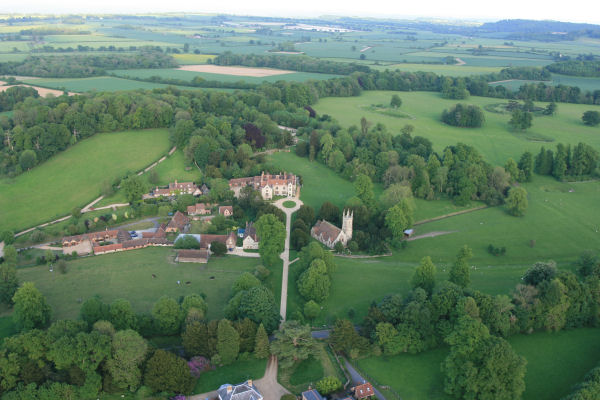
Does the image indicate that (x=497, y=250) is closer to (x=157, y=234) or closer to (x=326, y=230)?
(x=326, y=230)

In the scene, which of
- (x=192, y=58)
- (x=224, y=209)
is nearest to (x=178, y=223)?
(x=224, y=209)

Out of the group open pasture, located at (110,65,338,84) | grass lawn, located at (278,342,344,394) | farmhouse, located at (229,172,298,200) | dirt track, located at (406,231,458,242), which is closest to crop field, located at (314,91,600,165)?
open pasture, located at (110,65,338,84)

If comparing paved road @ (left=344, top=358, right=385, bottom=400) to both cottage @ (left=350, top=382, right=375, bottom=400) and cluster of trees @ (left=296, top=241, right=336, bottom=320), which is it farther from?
cluster of trees @ (left=296, top=241, right=336, bottom=320)

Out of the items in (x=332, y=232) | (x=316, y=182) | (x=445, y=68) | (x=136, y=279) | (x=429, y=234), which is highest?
(x=445, y=68)

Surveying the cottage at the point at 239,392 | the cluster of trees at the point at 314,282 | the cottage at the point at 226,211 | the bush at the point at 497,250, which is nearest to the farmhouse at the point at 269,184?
the cottage at the point at 226,211

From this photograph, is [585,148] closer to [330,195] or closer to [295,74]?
[330,195]
